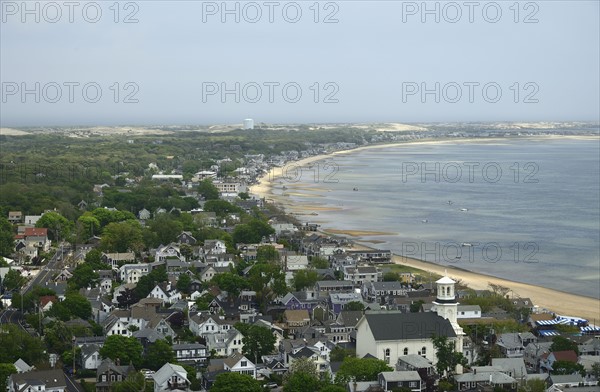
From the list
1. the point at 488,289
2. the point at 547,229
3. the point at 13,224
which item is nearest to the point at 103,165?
the point at 13,224

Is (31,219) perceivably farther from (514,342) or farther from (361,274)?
(514,342)

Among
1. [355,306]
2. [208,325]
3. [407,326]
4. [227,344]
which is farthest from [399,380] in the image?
[355,306]

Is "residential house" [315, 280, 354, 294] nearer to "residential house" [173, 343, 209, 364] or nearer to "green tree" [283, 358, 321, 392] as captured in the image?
"residential house" [173, 343, 209, 364]

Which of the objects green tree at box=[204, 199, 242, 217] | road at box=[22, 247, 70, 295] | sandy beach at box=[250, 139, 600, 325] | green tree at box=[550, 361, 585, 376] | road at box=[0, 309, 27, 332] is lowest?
sandy beach at box=[250, 139, 600, 325]

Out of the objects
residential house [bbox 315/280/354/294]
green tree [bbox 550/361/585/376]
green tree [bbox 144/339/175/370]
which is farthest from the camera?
residential house [bbox 315/280/354/294]

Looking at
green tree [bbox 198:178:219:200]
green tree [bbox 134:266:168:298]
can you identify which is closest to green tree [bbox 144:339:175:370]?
green tree [bbox 134:266:168:298]

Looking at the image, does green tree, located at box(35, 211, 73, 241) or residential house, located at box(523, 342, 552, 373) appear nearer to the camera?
residential house, located at box(523, 342, 552, 373)

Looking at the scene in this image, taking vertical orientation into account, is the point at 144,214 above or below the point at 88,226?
below

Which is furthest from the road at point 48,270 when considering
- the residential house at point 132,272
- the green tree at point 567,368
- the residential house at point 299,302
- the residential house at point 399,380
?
the green tree at point 567,368

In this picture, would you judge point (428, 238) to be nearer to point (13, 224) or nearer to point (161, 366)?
point (13, 224)
